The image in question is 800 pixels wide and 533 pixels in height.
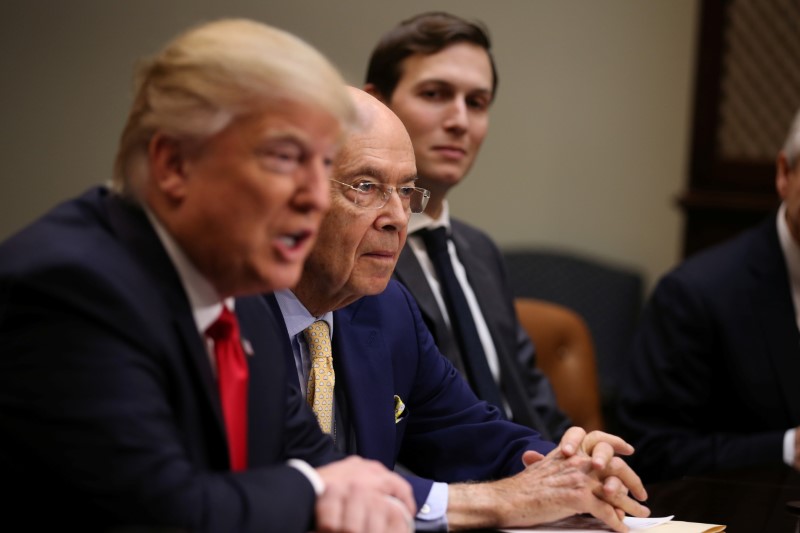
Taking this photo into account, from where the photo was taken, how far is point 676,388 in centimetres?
312

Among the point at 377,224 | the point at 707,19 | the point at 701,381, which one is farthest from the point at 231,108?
the point at 707,19

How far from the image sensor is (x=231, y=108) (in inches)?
52.2

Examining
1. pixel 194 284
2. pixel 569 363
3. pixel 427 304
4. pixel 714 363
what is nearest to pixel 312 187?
pixel 194 284

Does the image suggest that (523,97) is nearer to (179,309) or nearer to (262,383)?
(262,383)

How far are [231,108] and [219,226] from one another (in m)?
0.15

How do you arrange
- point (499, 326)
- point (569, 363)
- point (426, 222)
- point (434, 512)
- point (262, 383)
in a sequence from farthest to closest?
point (569, 363) < point (499, 326) < point (426, 222) < point (434, 512) < point (262, 383)

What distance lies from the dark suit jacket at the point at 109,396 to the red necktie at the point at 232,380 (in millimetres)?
56

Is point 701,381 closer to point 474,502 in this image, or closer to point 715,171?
point 474,502

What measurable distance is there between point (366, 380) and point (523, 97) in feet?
11.2

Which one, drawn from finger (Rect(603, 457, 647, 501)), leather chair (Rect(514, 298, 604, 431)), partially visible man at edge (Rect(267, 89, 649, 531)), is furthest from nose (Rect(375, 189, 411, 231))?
leather chair (Rect(514, 298, 604, 431))

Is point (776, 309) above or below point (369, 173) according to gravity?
below

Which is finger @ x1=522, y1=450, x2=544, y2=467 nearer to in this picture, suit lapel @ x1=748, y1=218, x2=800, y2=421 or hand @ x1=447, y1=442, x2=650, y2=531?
hand @ x1=447, y1=442, x2=650, y2=531

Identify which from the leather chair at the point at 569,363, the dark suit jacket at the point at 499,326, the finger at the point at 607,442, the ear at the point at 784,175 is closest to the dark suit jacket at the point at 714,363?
the ear at the point at 784,175

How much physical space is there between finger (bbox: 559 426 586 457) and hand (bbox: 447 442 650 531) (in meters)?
0.02
